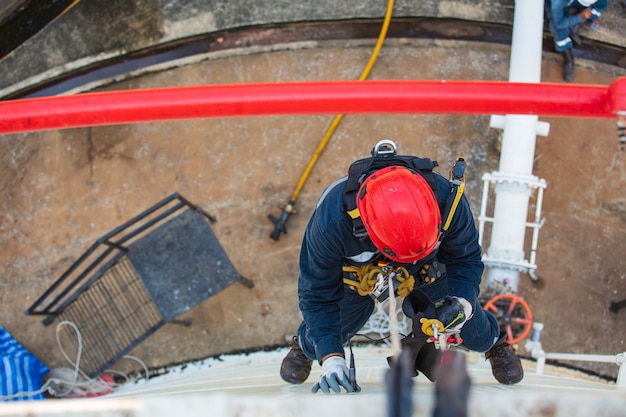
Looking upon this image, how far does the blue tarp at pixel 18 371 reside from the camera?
4129 mm

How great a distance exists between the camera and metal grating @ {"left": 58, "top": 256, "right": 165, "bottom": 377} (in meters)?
4.39

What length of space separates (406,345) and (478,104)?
50.6 inches

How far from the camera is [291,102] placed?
2729 millimetres

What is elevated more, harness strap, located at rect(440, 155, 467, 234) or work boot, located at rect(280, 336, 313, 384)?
harness strap, located at rect(440, 155, 467, 234)

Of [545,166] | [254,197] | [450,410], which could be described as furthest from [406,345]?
[545,166]

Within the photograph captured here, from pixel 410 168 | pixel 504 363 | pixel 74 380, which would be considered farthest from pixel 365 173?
pixel 74 380

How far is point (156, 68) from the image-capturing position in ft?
16.0

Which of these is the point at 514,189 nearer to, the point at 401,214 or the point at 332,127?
the point at 332,127

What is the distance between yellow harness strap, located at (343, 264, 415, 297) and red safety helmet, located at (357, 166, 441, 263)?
0.97 ft

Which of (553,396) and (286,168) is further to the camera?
(286,168)

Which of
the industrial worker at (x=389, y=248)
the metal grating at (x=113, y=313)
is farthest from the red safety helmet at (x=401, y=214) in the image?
the metal grating at (x=113, y=313)

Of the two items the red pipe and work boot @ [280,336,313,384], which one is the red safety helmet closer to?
the red pipe

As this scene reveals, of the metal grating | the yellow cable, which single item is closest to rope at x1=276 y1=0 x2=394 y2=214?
the yellow cable

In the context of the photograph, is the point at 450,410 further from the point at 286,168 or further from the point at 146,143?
the point at 146,143
